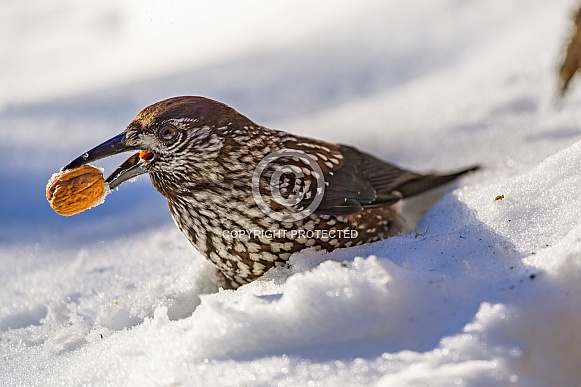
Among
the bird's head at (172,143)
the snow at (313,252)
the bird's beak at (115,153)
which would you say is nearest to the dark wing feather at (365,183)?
the snow at (313,252)

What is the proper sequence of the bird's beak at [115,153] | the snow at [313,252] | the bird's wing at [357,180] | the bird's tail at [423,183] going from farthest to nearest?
the bird's tail at [423,183], the bird's wing at [357,180], the bird's beak at [115,153], the snow at [313,252]

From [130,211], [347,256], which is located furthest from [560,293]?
[130,211]

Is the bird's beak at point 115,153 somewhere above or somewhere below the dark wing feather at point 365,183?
below

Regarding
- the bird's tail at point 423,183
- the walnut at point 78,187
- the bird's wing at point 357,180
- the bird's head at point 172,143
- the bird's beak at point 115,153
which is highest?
the bird's tail at point 423,183

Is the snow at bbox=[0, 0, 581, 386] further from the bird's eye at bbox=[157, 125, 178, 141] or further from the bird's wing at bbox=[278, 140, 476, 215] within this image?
the bird's eye at bbox=[157, 125, 178, 141]

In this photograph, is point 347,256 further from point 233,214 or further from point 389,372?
point 389,372

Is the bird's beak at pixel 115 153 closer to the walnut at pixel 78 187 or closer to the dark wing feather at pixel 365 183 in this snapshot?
the walnut at pixel 78 187

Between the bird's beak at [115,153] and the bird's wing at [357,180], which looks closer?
the bird's beak at [115,153]
